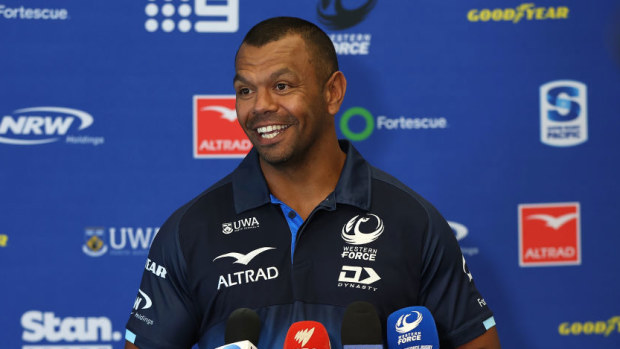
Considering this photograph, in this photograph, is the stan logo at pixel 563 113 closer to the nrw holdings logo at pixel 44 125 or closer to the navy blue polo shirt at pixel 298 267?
the navy blue polo shirt at pixel 298 267

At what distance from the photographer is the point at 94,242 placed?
2668 millimetres

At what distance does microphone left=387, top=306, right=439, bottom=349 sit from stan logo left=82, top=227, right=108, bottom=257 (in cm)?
158

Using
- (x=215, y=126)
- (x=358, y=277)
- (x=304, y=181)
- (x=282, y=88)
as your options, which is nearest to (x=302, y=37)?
(x=282, y=88)

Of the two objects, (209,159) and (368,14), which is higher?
(368,14)

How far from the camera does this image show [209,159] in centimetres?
271

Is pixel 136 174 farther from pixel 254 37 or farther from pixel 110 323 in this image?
pixel 254 37

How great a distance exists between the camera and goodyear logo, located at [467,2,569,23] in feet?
9.16

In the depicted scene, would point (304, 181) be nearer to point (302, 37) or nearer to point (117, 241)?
point (302, 37)

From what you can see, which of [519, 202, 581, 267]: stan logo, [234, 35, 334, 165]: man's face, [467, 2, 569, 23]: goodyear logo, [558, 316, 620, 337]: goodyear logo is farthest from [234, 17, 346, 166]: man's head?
[558, 316, 620, 337]: goodyear logo

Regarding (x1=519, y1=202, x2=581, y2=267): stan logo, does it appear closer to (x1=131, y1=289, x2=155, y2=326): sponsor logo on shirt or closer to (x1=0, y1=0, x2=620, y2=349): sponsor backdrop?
(x1=0, y1=0, x2=620, y2=349): sponsor backdrop

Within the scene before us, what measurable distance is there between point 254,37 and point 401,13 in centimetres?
131

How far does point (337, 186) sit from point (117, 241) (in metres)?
1.34

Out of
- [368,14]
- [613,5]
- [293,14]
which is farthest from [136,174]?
[613,5]

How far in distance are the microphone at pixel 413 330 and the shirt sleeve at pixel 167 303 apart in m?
0.47
